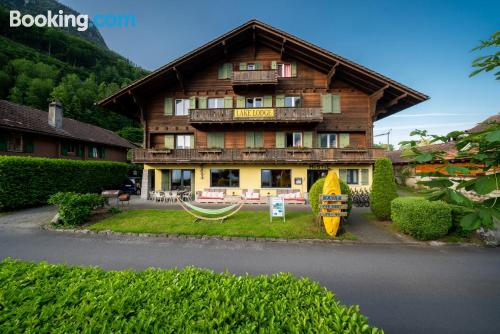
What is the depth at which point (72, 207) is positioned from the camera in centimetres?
996

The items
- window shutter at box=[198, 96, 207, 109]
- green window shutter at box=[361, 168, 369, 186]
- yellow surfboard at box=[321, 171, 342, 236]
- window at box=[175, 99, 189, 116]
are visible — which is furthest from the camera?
window at box=[175, 99, 189, 116]

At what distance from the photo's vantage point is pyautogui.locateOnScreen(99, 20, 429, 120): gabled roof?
17359mm

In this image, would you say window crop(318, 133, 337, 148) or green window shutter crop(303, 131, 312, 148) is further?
window crop(318, 133, 337, 148)

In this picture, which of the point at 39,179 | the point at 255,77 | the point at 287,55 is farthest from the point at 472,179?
the point at 39,179

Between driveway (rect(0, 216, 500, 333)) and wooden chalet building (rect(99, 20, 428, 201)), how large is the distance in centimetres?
1035

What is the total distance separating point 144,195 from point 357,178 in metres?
19.8

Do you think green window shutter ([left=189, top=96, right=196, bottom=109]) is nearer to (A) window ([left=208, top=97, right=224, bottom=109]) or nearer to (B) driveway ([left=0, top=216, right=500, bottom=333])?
(A) window ([left=208, top=97, right=224, bottom=109])

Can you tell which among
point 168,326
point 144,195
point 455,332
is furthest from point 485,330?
point 144,195

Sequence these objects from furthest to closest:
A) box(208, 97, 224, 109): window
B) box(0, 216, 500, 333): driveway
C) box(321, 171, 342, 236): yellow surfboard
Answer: box(208, 97, 224, 109): window, box(321, 171, 342, 236): yellow surfboard, box(0, 216, 500, 333): driveway

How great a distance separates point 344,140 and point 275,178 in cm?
760

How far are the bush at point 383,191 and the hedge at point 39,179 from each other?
22.2m

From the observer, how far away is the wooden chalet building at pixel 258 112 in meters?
17.6

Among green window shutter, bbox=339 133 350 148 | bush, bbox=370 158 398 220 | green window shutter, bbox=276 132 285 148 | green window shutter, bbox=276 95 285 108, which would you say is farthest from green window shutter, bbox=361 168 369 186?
green window shutter, bbox=276 95 285 108

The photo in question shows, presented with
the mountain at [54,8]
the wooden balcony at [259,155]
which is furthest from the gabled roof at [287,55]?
the mountain at [54,8]
